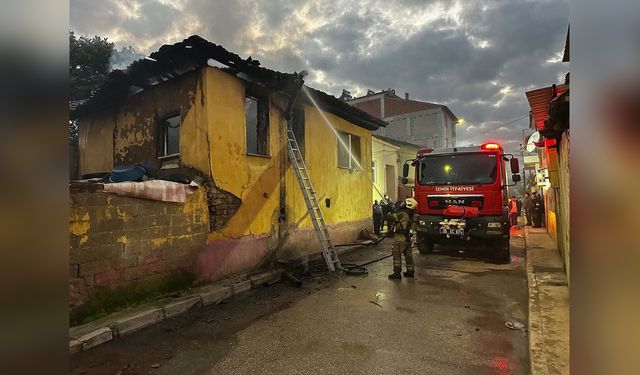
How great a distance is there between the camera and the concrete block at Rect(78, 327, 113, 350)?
167 inches

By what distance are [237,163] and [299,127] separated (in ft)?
9.26

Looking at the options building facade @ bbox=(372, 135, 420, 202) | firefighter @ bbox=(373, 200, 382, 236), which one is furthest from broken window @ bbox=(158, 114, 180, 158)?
building facade @ bbox=(372, 135, 420, 202)

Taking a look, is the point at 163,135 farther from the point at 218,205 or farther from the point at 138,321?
the point at 138,321

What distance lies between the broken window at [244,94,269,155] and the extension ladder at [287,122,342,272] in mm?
757

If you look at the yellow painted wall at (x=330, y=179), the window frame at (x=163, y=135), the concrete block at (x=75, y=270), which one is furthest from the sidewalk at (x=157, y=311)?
the window frame at (x=163, y=135)

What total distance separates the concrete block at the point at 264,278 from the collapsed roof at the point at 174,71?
437cm

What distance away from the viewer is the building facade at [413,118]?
29766 millimetres

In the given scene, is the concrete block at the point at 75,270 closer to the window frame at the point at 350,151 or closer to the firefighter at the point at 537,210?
the window frame at the point at 350,151

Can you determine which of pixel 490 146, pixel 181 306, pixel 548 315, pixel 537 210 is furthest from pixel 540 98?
pixel 537 210

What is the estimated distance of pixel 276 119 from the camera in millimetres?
8836

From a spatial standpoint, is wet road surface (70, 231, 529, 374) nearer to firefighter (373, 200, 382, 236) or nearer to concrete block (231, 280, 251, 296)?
concrete block (231, 280, 251, 296)
